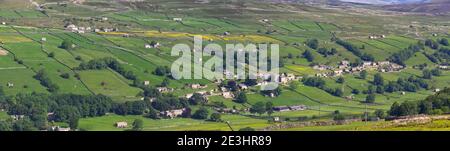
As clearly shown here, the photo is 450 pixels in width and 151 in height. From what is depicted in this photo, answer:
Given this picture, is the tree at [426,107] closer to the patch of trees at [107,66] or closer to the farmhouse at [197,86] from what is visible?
the farmhouse at [197,86]

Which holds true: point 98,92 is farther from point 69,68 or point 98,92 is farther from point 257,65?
point 257,65

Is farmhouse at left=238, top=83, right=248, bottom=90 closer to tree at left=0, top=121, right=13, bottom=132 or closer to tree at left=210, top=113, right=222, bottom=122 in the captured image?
tree at left=210, top=113, right=222, bottom=122

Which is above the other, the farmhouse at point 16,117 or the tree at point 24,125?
the tree at point 24,125

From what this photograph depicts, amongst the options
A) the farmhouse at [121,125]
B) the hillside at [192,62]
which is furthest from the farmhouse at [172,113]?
the farmhouse at [121,125]

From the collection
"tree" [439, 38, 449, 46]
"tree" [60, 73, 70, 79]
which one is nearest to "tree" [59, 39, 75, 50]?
"tree" [60, 73, 70, 79]

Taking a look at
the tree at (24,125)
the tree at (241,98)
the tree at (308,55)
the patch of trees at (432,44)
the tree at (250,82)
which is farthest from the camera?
the patch of trees at (432,44)

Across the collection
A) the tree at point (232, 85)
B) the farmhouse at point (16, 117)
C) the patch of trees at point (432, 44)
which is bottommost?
the patch of trees at point (432, 44)

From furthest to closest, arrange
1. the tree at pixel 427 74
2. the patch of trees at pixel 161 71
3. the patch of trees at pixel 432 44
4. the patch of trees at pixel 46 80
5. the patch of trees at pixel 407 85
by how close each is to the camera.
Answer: the patch of trees at pixel 432 44, the tree at pixel 427 74, the patch of trees at pixel 407 85, the patch of trees at pixel 161 71, the patch of trees at pixel 46 80
